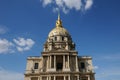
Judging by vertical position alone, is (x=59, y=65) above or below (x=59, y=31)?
below

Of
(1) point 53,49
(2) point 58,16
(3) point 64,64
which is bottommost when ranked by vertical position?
(3) point 64,64

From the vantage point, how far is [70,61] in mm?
51750

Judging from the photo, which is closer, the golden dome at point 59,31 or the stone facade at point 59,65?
the stone facade at point 59,65

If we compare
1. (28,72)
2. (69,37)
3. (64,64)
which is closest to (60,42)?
(69,37)

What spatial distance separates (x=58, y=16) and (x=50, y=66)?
22015 mm

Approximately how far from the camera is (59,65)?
53.8m

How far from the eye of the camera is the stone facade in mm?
49250

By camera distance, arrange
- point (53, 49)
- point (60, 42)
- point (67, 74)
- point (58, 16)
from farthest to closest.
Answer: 1. point (58, 16)
2. point (60, 42)
3. point (53, 49)
4. point (67, 74)

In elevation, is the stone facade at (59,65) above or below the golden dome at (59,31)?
below

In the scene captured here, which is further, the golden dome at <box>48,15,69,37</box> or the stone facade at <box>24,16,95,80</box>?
the golden dome at <box>48,15,69,37</box>

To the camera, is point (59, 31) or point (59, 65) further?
point (59, 31)

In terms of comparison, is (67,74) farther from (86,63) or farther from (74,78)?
(86,63)

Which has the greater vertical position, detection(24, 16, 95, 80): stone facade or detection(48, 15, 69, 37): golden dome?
detection(48, 15, 69, 37): golden dome

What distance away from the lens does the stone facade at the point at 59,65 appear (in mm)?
49250
